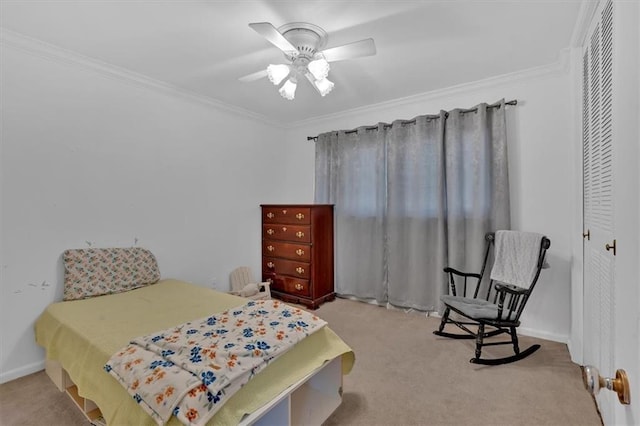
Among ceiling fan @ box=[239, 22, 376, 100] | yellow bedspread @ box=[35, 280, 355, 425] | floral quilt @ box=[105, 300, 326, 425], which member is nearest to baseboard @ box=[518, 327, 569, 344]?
yellow bedspread @ box=[35, 280, 355, 425]

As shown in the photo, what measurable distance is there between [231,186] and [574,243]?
3.56 m

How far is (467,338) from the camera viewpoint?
9.04 feet

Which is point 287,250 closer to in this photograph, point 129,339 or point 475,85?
point 129,339

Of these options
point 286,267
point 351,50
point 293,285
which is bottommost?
point 293,285

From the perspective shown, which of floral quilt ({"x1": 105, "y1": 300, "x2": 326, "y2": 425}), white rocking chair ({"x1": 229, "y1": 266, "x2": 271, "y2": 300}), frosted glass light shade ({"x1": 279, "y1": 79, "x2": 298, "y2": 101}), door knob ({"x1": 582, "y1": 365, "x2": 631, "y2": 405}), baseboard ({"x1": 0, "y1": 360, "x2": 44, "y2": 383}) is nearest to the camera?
door knob ({"x1": 582, "y1": 365, "x2": 631, "y2": 405})

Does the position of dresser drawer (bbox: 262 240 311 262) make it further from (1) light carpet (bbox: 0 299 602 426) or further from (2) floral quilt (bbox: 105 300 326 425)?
(2) floral quilt (bbox: 105 300 326 425)

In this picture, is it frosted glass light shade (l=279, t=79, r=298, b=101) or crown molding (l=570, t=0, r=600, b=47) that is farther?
frosted glass light shade (l=279, t=79, r=298, b=101)

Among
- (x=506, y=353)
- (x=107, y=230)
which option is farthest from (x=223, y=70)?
(x=506, y=353)

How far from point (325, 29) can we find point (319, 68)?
0.34 m

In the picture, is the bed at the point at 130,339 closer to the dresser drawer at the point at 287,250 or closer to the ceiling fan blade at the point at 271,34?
the dresser drawer at the point at 287,250

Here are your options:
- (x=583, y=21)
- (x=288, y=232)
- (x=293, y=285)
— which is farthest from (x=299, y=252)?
(x=583, y=21)

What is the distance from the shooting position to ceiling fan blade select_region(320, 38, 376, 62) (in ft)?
6.23

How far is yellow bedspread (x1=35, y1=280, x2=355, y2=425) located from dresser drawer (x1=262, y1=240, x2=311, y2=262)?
54.1 inches

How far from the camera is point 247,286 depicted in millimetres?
3635
